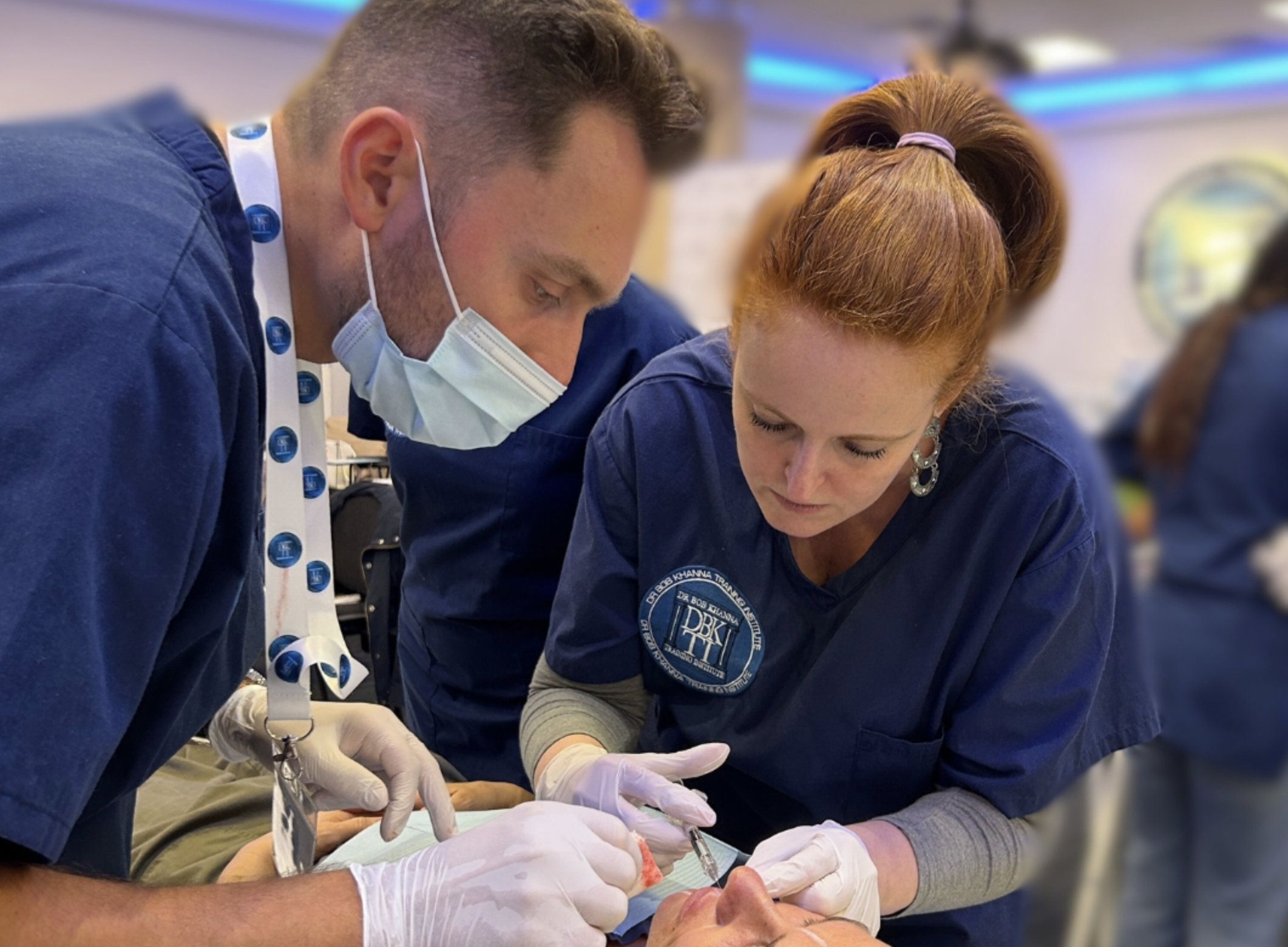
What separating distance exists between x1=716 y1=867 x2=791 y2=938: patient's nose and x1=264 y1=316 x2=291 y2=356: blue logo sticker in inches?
28.9

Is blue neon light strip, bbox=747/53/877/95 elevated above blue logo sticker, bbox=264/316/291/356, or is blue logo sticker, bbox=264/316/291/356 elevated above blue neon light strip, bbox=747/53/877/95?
blue neon light strip, bbox=747/53/877/95

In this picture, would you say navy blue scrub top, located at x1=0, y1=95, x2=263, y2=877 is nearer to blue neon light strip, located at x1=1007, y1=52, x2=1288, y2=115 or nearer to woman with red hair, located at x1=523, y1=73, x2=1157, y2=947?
woman with red hair, located at x1=523, y1=73, x2=1157, y2=947

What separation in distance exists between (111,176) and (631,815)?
89 centimetres

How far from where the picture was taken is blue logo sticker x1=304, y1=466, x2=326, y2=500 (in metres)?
1.16

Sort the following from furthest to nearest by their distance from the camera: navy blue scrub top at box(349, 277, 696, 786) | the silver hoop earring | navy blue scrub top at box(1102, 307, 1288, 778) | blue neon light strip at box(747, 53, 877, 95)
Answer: navy blue scrub top at box(349, 277, 696, 786) → the silver hoop earring → blue neon light strip at box(747, 53, 877, 95) → navy blue scrub top at box(1102, 307, 1288, 778)

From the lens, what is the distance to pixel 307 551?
1178 millimetres

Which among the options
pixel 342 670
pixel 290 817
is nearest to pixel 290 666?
pixel 342 670

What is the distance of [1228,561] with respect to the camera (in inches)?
9.8

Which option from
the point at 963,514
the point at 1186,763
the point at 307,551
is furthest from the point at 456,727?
the point at 1186,763

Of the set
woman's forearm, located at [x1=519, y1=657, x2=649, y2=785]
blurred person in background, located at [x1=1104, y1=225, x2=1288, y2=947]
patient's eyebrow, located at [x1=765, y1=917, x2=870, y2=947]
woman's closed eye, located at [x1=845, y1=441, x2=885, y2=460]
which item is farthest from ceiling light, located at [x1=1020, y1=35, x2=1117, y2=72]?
woman's forearm, located at [x1=519, y1=657, x2=649, y2=785]

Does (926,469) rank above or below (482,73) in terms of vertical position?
below

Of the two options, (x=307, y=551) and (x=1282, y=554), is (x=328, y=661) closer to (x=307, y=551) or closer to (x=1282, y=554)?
(x=307, y=551)

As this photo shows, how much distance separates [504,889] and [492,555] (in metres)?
0.63

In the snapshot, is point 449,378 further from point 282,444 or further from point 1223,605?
point 1223,605
